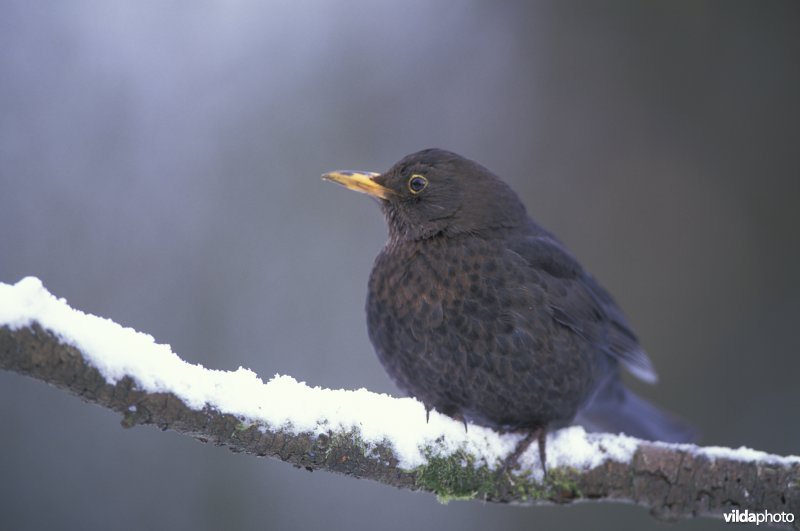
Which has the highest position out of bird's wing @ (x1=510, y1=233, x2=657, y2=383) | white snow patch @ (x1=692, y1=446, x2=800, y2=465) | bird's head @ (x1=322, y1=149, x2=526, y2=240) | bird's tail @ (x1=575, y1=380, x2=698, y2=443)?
bird's head @ (x1=322, y1=149, x2=526, y2=240)

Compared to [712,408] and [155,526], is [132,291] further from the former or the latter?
[712,408]

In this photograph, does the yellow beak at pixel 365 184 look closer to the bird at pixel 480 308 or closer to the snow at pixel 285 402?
the bird at pixel 480 308

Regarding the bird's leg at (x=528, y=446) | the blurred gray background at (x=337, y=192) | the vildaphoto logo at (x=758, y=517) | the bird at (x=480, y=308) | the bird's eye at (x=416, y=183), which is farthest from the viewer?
the blurred gray background at (x=337, y=192)

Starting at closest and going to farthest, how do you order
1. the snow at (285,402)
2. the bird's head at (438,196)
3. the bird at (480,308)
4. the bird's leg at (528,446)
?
the snow at (285,402) < the bird's leg at (528,446) < the bird at (480,308) < the bird's head at (438,196)

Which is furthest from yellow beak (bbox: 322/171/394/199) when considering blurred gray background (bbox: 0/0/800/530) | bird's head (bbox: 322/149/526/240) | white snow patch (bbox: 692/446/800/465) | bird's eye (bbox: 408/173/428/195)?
blurred gray background (bbox: 0/0/800/530)

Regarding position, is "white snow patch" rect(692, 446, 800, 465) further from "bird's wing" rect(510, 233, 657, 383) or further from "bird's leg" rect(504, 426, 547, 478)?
"bird's wing" rect(510, 233, 657, 383)

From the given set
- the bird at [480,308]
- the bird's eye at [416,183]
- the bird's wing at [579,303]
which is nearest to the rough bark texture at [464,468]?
the bird at [480,308]

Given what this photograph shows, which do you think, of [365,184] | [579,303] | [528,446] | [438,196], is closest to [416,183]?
[438,196]
